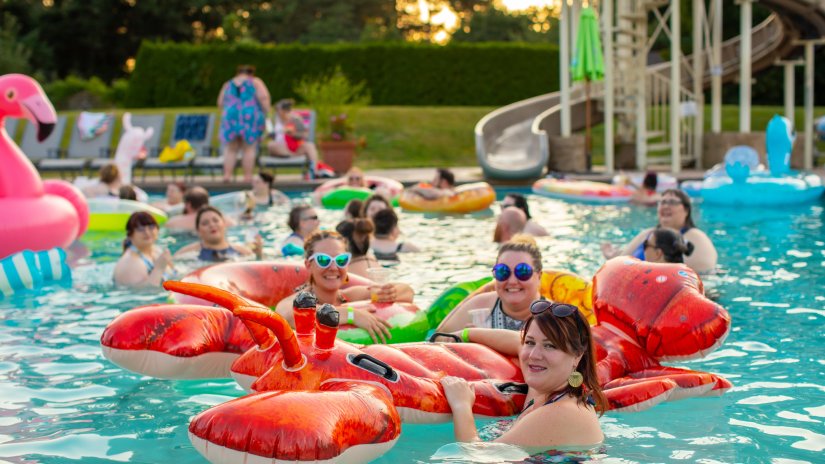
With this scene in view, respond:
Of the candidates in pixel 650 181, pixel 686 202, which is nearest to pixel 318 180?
pixel 650 181

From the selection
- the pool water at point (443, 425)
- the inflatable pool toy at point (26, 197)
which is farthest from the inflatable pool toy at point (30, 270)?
the inflatable pool toy at point (26, 197)

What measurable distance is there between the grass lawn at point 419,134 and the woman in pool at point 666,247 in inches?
532

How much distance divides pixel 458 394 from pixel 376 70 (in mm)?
23538

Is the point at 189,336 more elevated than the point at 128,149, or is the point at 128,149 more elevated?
the point at 128,149

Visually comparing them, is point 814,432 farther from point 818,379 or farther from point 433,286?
point 433,286

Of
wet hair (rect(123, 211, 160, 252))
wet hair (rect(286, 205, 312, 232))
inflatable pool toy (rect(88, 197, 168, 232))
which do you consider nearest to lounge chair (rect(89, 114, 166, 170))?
inflatable pool toy (rect(88, 197, 168, 232))

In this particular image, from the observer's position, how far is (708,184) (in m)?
13.2

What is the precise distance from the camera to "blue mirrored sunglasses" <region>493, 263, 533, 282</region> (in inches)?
191

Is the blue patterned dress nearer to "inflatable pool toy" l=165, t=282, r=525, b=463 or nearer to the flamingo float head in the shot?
the flamingo float head

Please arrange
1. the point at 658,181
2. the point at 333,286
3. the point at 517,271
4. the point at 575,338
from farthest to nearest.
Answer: the point at 658,181 < the point at 333,286 < the point at 517,271 < the point at 575,338

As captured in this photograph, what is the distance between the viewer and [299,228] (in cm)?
A: 812

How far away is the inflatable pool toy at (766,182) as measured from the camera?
12758mm

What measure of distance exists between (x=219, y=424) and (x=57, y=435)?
1.46 meters

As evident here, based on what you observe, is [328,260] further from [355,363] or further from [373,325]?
[355,363]
